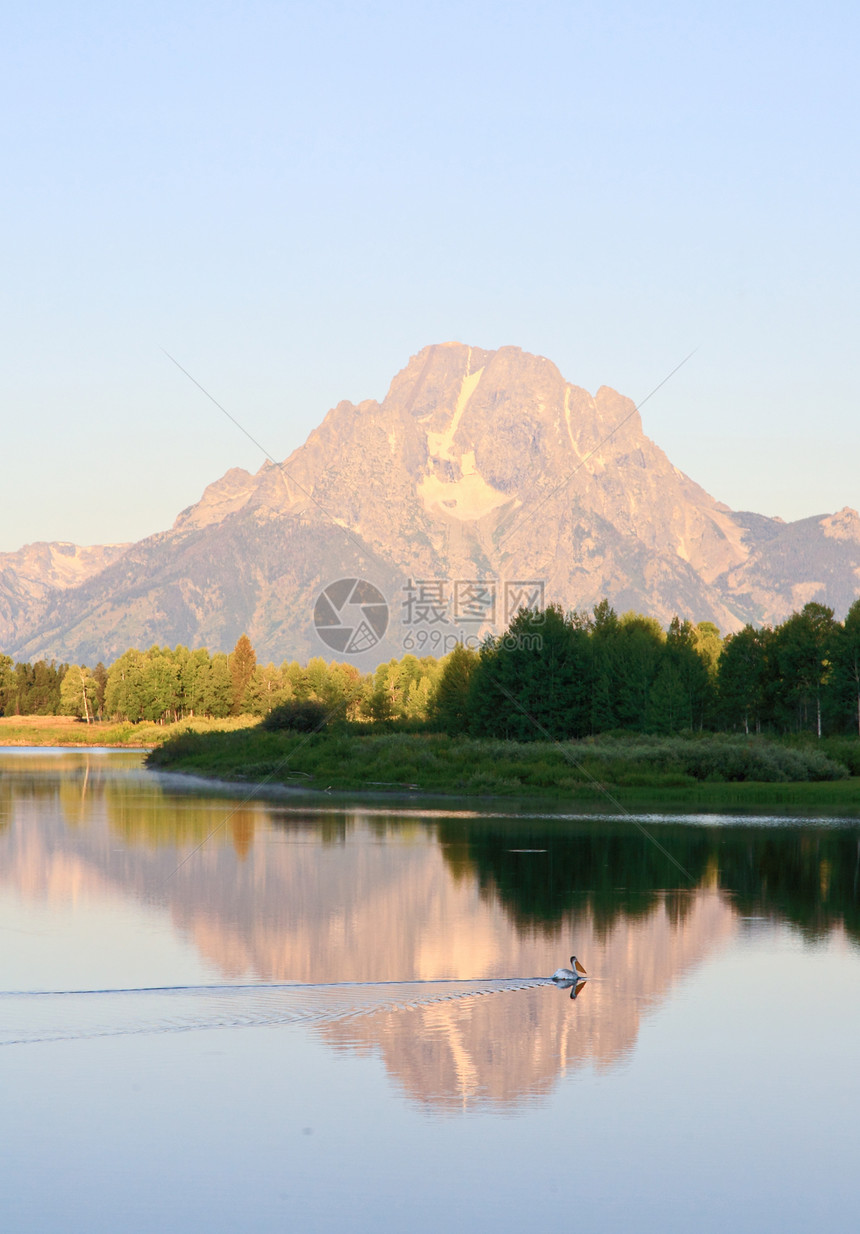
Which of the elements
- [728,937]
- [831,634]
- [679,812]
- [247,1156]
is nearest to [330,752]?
[679,812]

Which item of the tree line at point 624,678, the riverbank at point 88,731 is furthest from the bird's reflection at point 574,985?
the riverbank at point 88,731

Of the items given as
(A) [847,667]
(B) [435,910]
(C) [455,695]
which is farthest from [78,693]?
(B) [435,910]

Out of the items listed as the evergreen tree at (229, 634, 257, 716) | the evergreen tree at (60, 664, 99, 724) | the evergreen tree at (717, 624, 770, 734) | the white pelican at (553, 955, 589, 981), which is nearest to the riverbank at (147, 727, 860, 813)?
the evergreen tree at (717, 624, 770, 734)

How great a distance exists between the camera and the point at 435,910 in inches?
925

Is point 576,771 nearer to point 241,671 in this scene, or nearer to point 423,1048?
point 423,1048

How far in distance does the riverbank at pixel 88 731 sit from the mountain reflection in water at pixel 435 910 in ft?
255

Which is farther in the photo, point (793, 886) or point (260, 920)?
point (793, 886)

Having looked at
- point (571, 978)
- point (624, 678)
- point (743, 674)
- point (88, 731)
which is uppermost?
point (743, 674)

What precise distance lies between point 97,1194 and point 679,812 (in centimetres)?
3824

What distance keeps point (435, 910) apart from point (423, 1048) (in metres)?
9.29

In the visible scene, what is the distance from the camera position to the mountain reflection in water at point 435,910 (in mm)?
15023

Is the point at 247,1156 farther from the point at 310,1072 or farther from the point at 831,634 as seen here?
the point at 831,634

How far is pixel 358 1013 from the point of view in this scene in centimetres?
1574

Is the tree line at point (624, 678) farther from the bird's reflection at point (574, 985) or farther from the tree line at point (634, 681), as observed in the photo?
the bird's reflection at point (574, 985)
